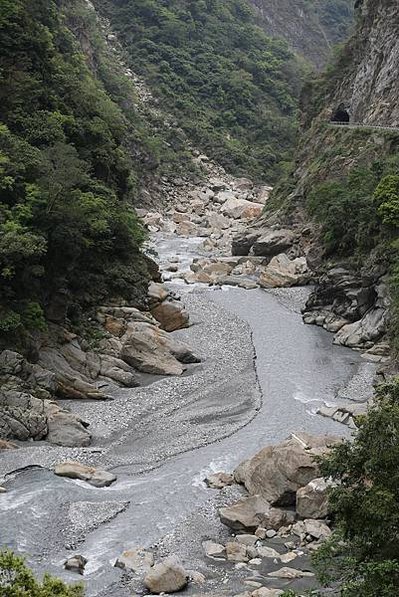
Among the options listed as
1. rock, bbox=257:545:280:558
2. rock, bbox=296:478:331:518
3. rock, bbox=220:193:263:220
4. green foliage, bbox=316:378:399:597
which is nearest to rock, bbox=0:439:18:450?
rock, bbox=257:545:280:558

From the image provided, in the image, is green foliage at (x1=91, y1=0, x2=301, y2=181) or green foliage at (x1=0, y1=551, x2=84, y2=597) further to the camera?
Answer: green foliage at (x1=91, y1=0, x2=301, y2=181)

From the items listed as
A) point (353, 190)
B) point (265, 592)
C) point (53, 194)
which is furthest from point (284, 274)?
point (265, 592)

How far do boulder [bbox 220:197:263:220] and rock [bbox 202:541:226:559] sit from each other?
188 ft

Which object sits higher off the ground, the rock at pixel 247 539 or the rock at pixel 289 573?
the rock at pixel 289 573

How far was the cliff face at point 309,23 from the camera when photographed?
146000 mm

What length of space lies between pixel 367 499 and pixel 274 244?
4398 cm

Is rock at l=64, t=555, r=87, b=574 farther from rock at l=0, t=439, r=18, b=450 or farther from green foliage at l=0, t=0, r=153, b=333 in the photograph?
green foliage at l=0, t=0, r=153, b=333

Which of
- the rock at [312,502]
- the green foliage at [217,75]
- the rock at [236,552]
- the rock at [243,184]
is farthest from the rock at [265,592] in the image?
the green foliage at [217,75]

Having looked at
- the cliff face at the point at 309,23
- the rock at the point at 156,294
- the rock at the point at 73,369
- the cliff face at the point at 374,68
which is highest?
the cliff face at the point at 309,23

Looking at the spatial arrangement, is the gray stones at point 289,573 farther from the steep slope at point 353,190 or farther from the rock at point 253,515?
the steep slope at point 353,190

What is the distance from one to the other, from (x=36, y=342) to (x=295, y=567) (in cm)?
1500

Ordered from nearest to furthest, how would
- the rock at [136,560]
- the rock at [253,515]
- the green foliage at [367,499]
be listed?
the green foliage at [367,499] < the rock at [136,560] < the rock at [253,515]

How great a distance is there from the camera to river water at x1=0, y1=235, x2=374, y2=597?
17281 millimetres

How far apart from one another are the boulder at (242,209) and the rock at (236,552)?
57.4 m
